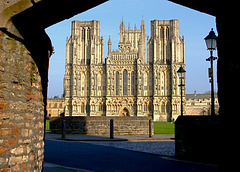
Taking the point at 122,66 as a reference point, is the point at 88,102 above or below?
below

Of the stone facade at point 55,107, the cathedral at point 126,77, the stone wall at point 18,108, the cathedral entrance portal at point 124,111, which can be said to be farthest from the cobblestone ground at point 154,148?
the stone facade at point 55,107

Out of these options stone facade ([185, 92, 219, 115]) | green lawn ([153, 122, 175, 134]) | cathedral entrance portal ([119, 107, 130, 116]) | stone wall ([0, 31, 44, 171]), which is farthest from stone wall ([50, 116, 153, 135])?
stone facade ([185, 92, 219, 115])

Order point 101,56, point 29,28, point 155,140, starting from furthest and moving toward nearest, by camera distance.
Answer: point 101,56 → point 155,140 → point 29,28

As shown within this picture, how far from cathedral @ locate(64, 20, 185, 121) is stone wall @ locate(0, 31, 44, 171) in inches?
2193

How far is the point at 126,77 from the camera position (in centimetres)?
6322

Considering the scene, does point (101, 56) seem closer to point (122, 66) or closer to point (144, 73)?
point (122, 66)

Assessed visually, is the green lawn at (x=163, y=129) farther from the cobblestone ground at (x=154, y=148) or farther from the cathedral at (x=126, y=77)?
the cathedral at (x=126, y=77)

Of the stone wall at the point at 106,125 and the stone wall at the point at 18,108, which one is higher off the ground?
the stone wall at the point at 18,108

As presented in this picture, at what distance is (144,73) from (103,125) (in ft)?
132

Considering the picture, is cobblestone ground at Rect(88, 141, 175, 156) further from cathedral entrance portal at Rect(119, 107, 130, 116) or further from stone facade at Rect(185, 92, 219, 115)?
stone facade at Rect(185, 92, 219, 115)

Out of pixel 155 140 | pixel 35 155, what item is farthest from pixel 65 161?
pixel 155 140

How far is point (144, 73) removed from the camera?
207 ft

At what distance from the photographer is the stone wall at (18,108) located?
15.4 ft

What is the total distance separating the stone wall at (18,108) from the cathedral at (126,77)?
5571cm
